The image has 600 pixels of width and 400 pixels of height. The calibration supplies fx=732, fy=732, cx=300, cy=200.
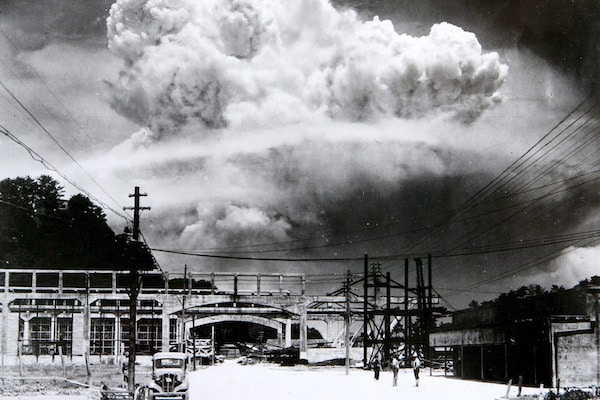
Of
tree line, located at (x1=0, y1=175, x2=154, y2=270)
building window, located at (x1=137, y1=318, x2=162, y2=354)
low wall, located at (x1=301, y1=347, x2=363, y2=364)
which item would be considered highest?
tree line, located at (x1=0, y1=175, x2=154, y2=270)

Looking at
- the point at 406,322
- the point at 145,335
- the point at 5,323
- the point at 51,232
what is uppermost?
the point at 51,232

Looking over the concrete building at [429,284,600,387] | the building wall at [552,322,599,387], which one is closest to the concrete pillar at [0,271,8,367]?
the concrete building at [429,284,600,387]

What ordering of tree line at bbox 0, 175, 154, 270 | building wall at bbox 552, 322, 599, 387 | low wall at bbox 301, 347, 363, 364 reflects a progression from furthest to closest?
tree line at bbox 0, 175, 154, 270
low wall at bbox 301, 347, 363, 364
building wall at bbox 552, 322, 599, 387

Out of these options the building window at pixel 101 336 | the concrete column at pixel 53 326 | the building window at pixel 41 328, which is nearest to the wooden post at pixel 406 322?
the building window at pixel 101 336

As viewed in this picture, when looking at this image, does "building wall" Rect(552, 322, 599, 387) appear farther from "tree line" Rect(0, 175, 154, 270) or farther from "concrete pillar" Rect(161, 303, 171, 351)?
"tree line" Rect(0, 175, 154, 270)

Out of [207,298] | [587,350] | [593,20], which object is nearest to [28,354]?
[207,298]

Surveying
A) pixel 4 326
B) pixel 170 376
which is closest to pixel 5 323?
pixel 4 326

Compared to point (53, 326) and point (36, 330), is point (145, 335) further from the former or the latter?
point (53, 326)
